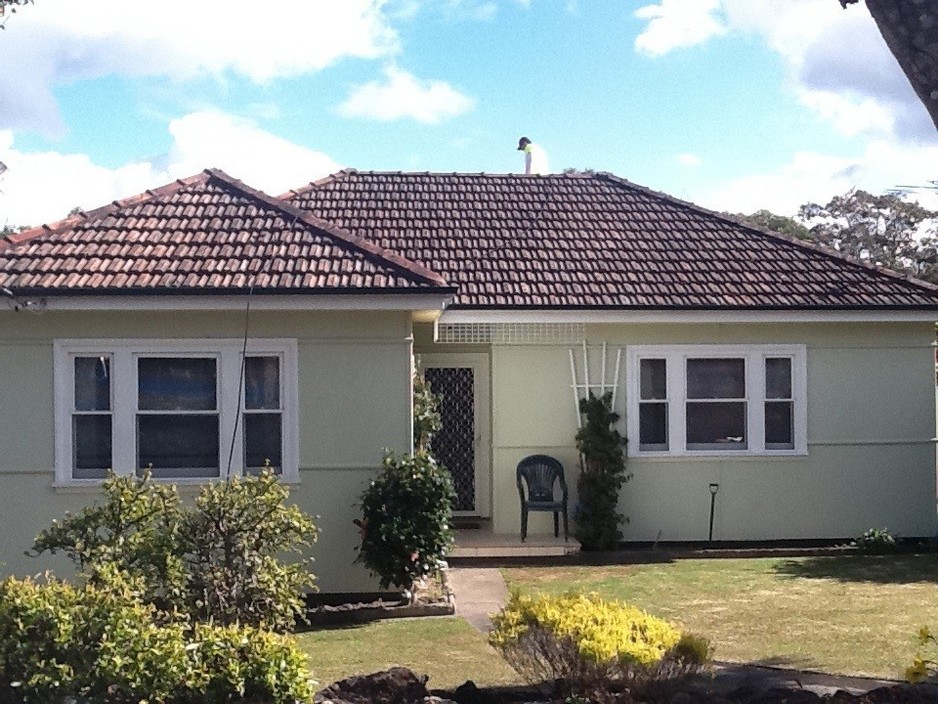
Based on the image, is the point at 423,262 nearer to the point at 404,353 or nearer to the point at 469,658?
the point at 404,353

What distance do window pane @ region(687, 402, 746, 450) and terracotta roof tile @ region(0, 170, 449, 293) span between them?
17.1 feet

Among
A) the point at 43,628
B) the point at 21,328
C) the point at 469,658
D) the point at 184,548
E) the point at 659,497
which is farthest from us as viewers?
the point at 659,497

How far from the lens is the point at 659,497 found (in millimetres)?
15156

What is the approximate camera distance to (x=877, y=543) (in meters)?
14.6

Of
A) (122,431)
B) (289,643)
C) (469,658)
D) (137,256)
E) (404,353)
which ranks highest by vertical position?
(137,256)

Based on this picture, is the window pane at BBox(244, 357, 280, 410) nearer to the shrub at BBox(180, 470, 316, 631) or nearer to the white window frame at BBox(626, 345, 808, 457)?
the shrub at BBox(180, 470, 316, 631)

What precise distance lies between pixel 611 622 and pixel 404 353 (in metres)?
5.43

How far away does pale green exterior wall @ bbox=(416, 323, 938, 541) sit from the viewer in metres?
15.2

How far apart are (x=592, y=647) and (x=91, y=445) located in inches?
271

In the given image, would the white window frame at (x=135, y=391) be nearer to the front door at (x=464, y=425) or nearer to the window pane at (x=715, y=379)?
the front door at (x=464, y=425)

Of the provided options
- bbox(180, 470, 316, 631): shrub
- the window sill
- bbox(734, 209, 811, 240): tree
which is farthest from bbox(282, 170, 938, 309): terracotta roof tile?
bbox(734, 209, 811, 240): tree

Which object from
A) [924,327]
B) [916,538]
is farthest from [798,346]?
[916,538]

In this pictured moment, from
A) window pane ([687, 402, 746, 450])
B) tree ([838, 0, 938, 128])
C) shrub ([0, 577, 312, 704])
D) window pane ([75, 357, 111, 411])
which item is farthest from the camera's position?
window pane ([687, 402, 746, 450])

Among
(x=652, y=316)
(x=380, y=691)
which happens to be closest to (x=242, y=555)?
(x=380, y=691)
